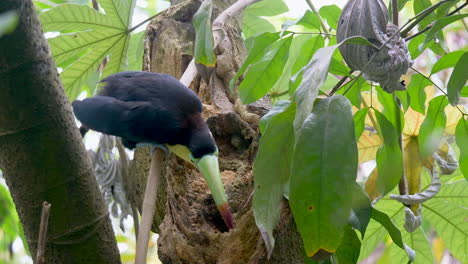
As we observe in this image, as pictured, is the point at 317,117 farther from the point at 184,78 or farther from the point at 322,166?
the point at 184,78

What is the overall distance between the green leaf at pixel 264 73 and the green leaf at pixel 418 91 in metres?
0.24

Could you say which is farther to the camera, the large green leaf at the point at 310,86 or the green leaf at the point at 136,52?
the green leaf at the point at 136,52

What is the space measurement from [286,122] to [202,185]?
1.29 feet

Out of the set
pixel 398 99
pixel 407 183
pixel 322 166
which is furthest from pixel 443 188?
pixel 322 166

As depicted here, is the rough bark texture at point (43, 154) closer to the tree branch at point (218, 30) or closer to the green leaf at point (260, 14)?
the tree branch at point (218, 30)

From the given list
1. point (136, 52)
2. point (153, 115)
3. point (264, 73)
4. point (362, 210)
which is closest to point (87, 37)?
point (136, 52)

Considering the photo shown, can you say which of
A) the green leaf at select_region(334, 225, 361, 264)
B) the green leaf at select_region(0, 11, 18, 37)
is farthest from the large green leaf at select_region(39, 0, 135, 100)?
the green leaf at select_region(334, 225, 361, 264)

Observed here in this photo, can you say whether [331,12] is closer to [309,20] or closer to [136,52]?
[309,20]

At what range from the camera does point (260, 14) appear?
148cm

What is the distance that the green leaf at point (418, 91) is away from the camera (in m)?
0.93

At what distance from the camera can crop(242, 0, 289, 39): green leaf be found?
1.46m

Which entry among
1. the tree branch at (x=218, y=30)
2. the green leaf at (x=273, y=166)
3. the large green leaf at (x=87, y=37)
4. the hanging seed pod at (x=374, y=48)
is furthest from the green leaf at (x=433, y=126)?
the large green leaf at (x=87, y=37)

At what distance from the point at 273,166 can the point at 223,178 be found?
351 millimetres

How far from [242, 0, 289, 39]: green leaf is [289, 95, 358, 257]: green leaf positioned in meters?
0.96
